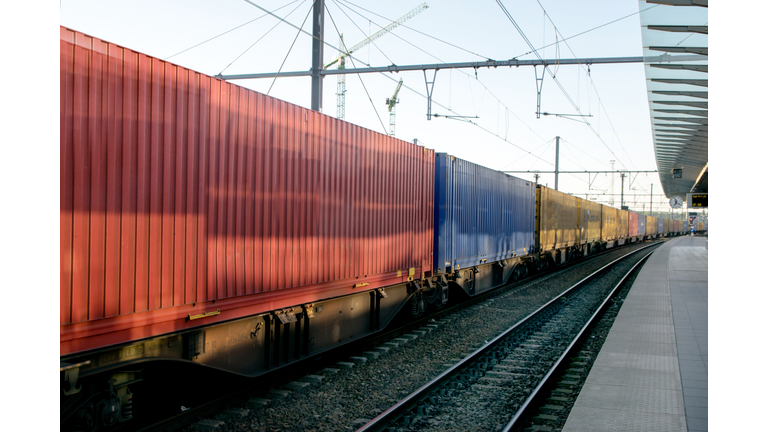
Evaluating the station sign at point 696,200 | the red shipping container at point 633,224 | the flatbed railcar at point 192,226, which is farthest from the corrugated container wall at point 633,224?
the flatbed railcar at point 192,226

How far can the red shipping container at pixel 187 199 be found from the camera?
12.8 feet

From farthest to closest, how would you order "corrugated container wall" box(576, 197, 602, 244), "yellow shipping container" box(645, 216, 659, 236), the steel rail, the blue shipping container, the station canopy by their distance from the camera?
"yellow shipping container" box(645, 216, 659, 236)
"corrugated container wall" box(576, 197, 602, 244)
the blue shipping container
the station canopy
the steel rail

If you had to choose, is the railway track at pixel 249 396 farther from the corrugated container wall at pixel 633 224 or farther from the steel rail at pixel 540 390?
the corrugated container wall at pixel 633 224

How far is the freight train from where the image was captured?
3949mm

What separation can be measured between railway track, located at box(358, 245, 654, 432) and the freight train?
5.99ft

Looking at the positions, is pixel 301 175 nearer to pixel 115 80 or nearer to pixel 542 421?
pixel 115 80

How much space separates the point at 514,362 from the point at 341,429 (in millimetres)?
3686

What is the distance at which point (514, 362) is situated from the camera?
7926 millimetres

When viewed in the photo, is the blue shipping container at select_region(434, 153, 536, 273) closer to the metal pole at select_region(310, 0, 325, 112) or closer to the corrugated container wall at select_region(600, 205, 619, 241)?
the metal pole at select_region(310, 0, 325, 112)

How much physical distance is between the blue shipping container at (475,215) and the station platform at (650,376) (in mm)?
3637

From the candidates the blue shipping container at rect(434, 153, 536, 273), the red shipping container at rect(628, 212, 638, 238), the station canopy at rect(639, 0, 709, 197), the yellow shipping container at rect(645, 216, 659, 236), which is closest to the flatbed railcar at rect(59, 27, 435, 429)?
the blue shipping container at rect(434, 153, 536, 273)

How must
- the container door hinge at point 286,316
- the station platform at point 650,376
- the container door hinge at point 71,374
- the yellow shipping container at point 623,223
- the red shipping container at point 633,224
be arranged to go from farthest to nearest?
1. the red shipping container at point 633,224
2. the yellow shipping container at point 623,223
3. the container door hinge at point 286,316
4. the station platform at point 650,376
5. the container door hinge at point 71,374

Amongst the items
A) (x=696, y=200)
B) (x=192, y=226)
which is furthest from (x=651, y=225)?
(x=192, y=226)

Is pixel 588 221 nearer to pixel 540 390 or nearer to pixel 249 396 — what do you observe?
pixel 540 390
